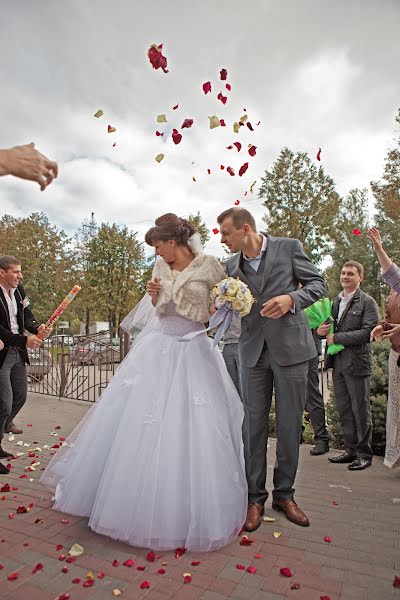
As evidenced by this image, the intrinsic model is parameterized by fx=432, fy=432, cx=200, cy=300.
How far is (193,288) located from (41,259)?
21661mm

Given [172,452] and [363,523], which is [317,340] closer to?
[363,523]

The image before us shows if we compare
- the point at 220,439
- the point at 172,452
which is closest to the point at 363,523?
the point at 220,439

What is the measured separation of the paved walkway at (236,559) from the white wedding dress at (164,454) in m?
0.15

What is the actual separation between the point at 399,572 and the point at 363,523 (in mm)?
685

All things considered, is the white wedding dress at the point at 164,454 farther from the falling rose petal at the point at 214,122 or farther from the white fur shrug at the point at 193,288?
the falling rose petal at the point at 214,122

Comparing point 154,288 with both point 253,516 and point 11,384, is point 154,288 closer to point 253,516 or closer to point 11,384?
point 253,516

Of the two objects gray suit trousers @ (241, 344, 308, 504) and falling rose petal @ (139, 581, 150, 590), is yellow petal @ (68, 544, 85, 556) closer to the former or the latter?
falling rose petal @ (139, 581, 150, 590)

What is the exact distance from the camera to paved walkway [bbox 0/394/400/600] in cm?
221

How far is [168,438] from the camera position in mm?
2766

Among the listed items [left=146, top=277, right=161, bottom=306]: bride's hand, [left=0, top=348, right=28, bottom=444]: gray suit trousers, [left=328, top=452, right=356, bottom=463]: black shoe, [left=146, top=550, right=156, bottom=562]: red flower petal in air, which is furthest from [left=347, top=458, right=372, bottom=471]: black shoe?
[left=0, top=348, right=28, bottom=444]: gray suit trousers

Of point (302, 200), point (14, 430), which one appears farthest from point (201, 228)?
point (14, 430)

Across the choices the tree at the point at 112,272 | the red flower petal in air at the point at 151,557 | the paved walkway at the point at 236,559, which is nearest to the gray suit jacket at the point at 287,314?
the paved walkway at the point at 236,559

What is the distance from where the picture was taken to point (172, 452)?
2.72 metres

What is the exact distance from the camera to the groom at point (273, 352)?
310cm
